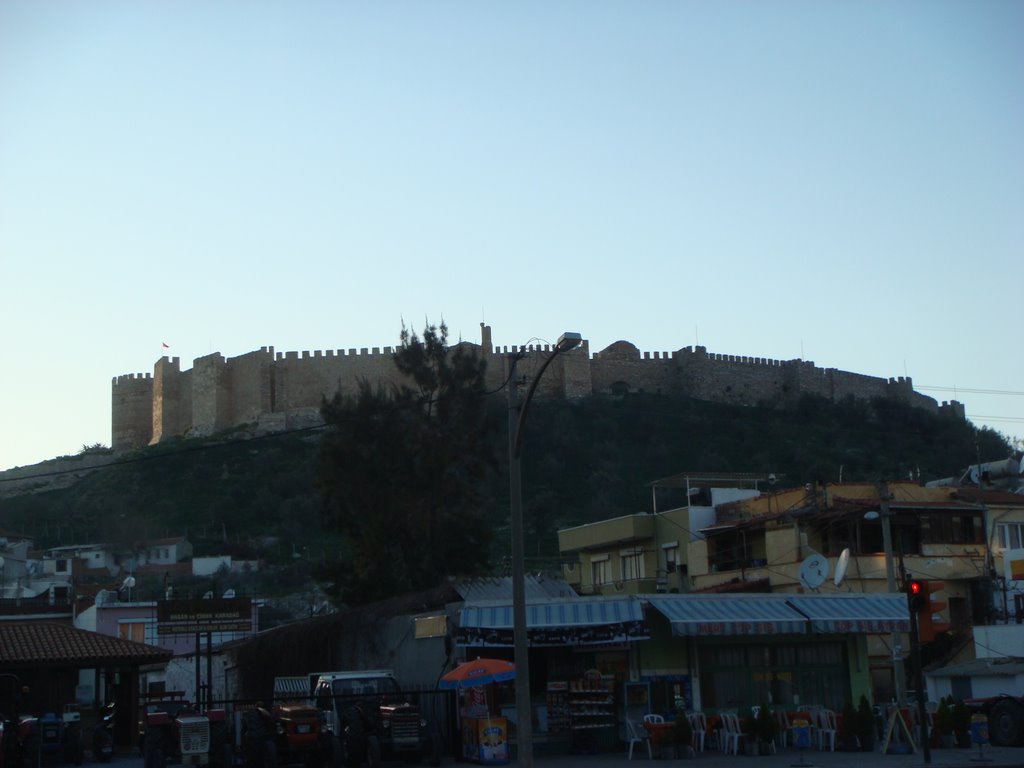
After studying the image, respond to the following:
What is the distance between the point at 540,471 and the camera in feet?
251

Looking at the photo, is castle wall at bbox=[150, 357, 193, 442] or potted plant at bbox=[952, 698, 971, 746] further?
castle wall at bbox=[150, 357, 193, 442]

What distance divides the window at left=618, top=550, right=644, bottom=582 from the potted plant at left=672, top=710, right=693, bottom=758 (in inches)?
724

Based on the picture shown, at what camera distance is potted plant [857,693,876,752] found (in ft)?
73.4

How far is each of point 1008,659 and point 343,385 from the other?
218 ft

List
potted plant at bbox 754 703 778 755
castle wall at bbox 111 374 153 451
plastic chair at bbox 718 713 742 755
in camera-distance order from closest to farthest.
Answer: potted plant at bbox 754 703 778 755 < plastic chair at bbox 718 713 742 755 < castle wall at bbox 111 374 153 451

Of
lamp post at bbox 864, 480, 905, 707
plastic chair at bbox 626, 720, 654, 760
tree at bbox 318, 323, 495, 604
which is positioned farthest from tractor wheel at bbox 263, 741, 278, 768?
tree at bbox 318, 323, 495, 604

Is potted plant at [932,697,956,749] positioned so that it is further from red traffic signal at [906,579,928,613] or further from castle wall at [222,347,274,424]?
castle wall at [222,347,274,424]

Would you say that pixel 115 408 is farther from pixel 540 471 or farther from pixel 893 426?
pixel 893 426

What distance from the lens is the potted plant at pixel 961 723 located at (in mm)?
22562

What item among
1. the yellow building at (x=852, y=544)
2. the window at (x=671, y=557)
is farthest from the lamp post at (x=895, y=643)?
the window at (x=671, y=557)

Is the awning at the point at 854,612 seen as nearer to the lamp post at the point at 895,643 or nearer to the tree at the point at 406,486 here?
the lamp post at the point at 895,643

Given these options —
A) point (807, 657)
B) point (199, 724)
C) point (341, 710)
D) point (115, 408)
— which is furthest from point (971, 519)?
point (115, 408)

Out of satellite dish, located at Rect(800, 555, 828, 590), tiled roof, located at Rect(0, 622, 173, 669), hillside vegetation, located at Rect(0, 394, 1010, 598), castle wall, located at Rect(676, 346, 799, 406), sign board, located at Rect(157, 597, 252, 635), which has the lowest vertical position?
tiled roof, located at Rect(0, 622, 173, 669)

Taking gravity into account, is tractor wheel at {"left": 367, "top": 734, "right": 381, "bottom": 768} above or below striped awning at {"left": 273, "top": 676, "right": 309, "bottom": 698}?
below
